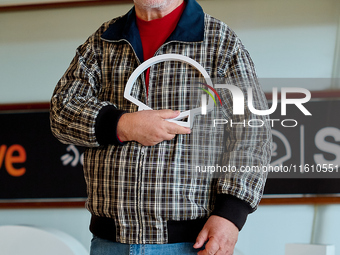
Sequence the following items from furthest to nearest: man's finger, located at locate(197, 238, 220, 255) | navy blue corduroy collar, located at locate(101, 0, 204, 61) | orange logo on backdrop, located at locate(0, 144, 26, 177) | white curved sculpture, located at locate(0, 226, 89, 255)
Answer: orange logo on backdrop, located at locate(0, 144, 26, 177) → white curved sculpture, located at locate(0, 226, 89, 255) → navy blue corduroy collar, located at locate(101, 0, 204, 61) → man's finger, located at locate(197, 238, 220, 255)

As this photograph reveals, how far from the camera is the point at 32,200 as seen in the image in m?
1.73

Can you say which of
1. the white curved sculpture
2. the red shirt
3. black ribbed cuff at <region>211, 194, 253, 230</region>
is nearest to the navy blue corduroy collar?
the red shirt

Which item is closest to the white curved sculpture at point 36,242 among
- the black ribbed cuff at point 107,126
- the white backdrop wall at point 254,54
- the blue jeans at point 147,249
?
the white backdrop wall at point 254,54

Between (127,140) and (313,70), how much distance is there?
1.04m

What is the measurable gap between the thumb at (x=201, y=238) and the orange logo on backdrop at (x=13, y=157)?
Answer: 113 cm

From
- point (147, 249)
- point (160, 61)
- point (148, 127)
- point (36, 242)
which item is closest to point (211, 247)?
point (147, 249)

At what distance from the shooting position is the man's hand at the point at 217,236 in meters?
0.80

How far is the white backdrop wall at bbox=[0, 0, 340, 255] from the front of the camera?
1.62 meters

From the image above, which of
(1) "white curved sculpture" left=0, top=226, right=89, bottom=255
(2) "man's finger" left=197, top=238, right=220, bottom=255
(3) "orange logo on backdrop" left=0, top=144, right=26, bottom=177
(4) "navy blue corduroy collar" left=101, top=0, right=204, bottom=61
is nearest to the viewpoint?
(2) "man's finger" left=197, top=238, right=220, bottom=255

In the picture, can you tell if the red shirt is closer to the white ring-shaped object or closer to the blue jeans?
the white ring-shaped object

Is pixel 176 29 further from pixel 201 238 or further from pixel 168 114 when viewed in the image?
pixel 201 238

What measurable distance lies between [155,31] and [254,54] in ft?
2.65

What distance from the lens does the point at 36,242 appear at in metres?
1.58

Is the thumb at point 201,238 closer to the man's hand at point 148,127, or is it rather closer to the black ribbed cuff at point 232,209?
the black ribbed cuff at point 232,209
